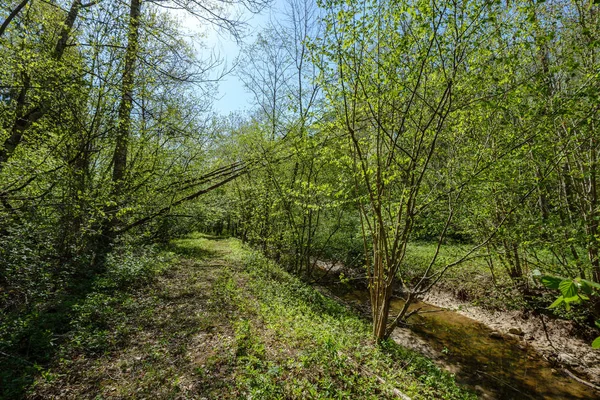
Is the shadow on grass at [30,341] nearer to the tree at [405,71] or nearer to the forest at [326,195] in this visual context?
the forest at [326,195]

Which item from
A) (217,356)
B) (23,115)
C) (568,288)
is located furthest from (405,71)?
(23,115)

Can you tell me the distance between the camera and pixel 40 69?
5.31 metres

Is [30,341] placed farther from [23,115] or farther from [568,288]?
[568,288]

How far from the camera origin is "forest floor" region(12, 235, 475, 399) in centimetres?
373

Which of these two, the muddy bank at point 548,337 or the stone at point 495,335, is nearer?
the muddy bank at point 548,337

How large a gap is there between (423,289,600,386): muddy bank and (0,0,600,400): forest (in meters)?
0.06

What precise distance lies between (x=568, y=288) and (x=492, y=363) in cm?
800

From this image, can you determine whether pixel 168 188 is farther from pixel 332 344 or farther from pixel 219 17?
pixel 332 344

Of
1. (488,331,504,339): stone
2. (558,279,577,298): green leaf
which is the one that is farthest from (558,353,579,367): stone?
(558,279,577,298): green leaf

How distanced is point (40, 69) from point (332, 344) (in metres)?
7.54

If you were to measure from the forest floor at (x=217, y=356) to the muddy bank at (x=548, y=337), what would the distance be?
237cm

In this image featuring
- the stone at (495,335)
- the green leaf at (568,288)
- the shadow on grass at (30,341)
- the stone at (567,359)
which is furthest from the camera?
the stone at (495,335)

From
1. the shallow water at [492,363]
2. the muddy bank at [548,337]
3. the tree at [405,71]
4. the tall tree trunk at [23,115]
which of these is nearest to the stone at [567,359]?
the muddy bank at [548,337]

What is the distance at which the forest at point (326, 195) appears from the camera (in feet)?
13.2
